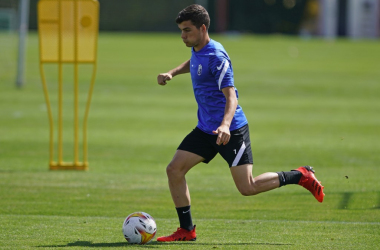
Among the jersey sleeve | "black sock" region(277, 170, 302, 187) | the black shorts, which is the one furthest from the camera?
"black sock" region(277, 170, 302, 187)

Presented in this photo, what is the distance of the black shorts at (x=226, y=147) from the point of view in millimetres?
6859

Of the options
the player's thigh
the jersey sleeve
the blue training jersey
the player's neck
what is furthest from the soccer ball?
the player's neck

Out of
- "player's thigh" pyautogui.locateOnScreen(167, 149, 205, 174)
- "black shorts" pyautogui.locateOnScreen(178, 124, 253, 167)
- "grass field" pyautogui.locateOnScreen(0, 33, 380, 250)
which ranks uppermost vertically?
"black shorts" pyautogui.locateOnScreen(178, 124, 253, 167)

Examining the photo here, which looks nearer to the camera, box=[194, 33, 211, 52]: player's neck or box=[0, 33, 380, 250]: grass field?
box=[194, 33, 211, 52]: player's neck

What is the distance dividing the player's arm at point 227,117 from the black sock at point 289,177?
101 cm

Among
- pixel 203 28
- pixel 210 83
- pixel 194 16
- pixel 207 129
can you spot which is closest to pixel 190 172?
pixel 207 129

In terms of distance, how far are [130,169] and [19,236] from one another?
531cm

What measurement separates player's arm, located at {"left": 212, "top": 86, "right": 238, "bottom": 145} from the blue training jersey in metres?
0.12

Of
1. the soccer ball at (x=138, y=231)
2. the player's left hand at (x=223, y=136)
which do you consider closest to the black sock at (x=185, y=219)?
the soccer ball at (x=138, y=231)

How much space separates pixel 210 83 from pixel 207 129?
1.54 ft

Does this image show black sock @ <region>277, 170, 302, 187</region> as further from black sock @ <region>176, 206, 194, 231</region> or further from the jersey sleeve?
the jersey sleeve

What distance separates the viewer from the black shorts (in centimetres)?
686

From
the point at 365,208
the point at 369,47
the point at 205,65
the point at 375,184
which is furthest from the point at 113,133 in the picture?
the point at 369,47

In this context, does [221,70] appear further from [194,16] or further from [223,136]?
[223,136]
